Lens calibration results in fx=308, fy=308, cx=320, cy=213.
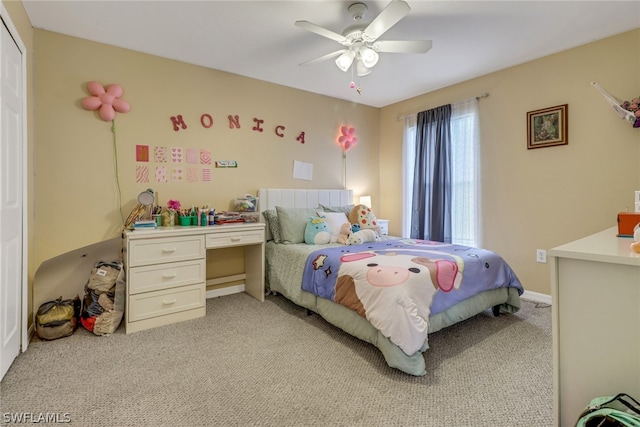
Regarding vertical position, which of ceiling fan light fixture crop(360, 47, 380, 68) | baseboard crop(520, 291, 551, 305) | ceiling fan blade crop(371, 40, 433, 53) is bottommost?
baseboard crop(520, 291, 551, 305)

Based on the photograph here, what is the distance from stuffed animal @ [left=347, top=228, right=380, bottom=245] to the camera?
9.91 feet

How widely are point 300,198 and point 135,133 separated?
1832 mm

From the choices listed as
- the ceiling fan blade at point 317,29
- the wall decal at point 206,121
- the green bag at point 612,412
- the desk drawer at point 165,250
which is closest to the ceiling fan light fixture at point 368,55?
the ceiling fan blade at point 317,29

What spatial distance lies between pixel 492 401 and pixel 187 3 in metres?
3.10

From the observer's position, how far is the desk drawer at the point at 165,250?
7.89 feet

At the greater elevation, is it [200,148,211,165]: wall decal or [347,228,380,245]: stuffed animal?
[200,148,211,165]: wall decal

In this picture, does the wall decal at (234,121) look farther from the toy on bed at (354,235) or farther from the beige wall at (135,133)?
the toy on bed at (354,235)

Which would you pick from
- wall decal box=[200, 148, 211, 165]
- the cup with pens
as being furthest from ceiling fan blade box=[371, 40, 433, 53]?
the cup with pens

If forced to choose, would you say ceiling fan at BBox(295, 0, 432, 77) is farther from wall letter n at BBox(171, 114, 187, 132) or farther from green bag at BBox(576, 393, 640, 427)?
green bag at BBox(576, 393, 640, 427)

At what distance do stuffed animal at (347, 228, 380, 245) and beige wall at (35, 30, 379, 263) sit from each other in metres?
1.19

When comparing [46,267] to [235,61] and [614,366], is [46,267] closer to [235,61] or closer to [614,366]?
[235,61]

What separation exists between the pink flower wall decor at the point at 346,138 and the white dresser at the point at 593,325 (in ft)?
11.3

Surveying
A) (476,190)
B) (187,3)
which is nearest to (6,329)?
(187,3)

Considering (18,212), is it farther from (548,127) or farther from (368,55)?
(548,127)
